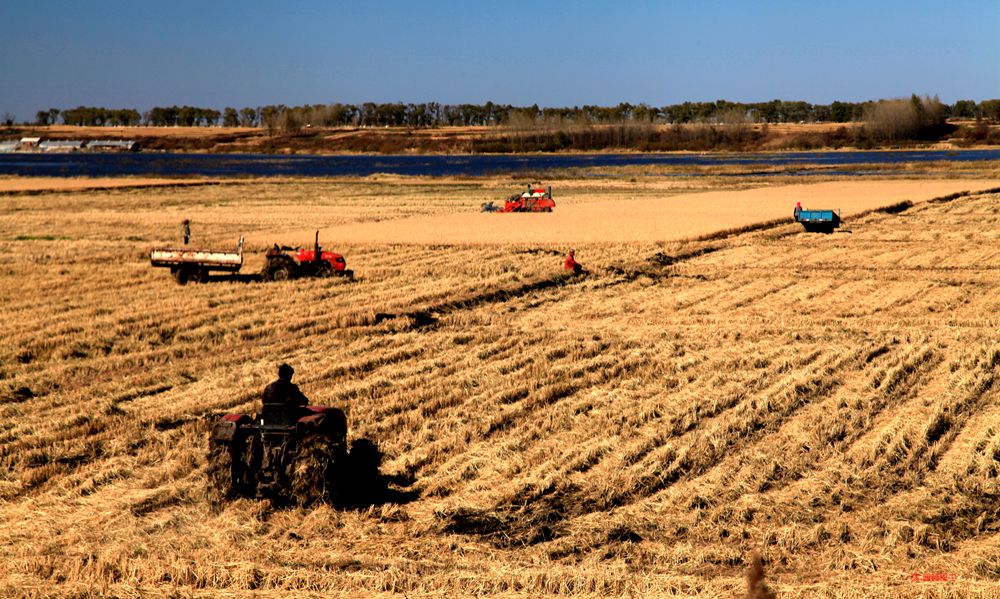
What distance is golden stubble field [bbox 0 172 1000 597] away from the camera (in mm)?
8891

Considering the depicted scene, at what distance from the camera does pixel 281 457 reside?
1026cm

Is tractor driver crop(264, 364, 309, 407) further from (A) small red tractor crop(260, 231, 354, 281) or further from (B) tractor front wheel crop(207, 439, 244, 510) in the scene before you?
(A) small red tractor crop(260, 231, 354, 281)

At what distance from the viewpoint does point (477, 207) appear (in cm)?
5244

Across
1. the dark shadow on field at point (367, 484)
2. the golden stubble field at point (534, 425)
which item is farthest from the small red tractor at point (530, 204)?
the dark shadow on field at point (367, 484)

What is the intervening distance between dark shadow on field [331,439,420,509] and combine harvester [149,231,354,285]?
595 inches

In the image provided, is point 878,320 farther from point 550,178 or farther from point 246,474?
point 550,178

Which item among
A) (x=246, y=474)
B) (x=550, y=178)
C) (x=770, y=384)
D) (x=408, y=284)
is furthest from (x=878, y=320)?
(x=550, y=178)

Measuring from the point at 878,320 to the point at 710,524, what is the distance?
11652 mm

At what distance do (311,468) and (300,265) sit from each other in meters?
16.3

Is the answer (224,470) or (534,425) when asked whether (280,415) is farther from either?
(534,425)

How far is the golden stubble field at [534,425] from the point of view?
29.2 ft

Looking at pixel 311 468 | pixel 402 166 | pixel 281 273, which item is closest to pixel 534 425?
pixel 311 468

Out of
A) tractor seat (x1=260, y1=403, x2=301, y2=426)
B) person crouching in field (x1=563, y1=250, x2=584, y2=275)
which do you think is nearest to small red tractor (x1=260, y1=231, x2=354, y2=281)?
person crouching in field (x1=563, y1=250, x2=584, y2=275)

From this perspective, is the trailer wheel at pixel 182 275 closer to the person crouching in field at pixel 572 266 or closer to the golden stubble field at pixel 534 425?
the golden stubble field at pixel 534 425
